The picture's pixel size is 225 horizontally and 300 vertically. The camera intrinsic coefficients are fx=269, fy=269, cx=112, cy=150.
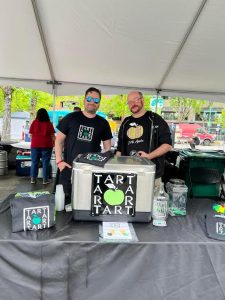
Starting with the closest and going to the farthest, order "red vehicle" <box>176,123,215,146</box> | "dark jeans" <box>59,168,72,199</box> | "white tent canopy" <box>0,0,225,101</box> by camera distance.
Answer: "dark jeans" <box>59,168,72,199</box>
"white tent canopy" <box>0,0,225,101</box>
"red vehicle" <box>176,123,215,146</box>

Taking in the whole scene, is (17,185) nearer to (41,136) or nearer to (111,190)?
(41,136)

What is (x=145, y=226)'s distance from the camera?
1.32 m

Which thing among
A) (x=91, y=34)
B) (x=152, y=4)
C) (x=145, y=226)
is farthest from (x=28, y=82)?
(x=145, y=226)

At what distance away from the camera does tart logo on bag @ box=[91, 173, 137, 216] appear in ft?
4.09

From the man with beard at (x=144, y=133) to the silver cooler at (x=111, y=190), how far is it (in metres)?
0.70

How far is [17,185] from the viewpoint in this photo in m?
4.98

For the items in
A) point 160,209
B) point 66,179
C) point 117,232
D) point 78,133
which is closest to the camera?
point 117,232

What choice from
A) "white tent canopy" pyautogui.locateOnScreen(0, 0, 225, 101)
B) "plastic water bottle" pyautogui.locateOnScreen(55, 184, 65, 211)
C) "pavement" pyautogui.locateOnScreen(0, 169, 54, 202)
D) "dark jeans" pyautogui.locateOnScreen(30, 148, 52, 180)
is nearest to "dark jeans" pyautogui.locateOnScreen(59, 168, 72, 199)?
"plastic water bottle" pyautogui.locateOnScreen(55, 184, 65, 211)

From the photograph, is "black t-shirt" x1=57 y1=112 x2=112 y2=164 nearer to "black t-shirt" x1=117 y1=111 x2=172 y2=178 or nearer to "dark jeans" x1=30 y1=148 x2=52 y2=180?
"black t-shirt" x1=117 y1=111 x2=172 y2=178

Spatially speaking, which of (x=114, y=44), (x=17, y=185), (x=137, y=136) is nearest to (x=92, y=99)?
(x=137, y=136)

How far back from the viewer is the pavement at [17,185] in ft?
14.9

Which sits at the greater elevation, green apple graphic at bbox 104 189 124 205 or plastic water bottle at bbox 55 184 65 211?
green apple graphic at bbox 104 189 124 205

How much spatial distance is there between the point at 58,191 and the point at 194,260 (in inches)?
29.1

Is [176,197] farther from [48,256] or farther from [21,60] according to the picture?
[21,60]
